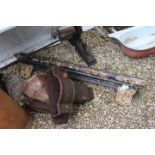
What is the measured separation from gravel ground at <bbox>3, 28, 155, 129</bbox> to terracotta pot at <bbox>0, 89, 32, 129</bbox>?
159 millimetres

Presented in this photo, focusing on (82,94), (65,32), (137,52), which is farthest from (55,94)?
(137,52)

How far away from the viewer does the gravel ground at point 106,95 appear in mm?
Result: 2074

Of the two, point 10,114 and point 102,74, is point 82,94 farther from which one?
point 10,114

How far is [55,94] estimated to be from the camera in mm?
1910

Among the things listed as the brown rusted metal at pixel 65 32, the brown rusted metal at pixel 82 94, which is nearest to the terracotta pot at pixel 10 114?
the brown rusted metal at pixel 82 94

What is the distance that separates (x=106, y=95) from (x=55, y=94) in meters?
0.46

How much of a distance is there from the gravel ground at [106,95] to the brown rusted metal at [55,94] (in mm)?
94

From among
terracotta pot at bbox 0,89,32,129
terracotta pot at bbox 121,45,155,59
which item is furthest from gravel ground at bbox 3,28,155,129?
terracotta pot at bbox 0,89,32,129

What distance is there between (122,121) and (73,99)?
391mm

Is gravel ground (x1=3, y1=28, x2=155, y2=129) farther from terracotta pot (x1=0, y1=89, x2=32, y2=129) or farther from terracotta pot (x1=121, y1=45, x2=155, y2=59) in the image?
terracotta pot (x1=0, y1=89, x2=32, y2=129)

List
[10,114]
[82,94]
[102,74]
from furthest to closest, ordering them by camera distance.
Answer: [102,74], [82,94], [10,114]

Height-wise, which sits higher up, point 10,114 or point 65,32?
point 65,32

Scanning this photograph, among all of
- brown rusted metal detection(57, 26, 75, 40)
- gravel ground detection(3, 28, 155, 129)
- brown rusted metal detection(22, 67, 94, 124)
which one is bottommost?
gravel ground detection(3, 28, 155, 129)

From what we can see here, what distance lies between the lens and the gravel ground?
207 cm
